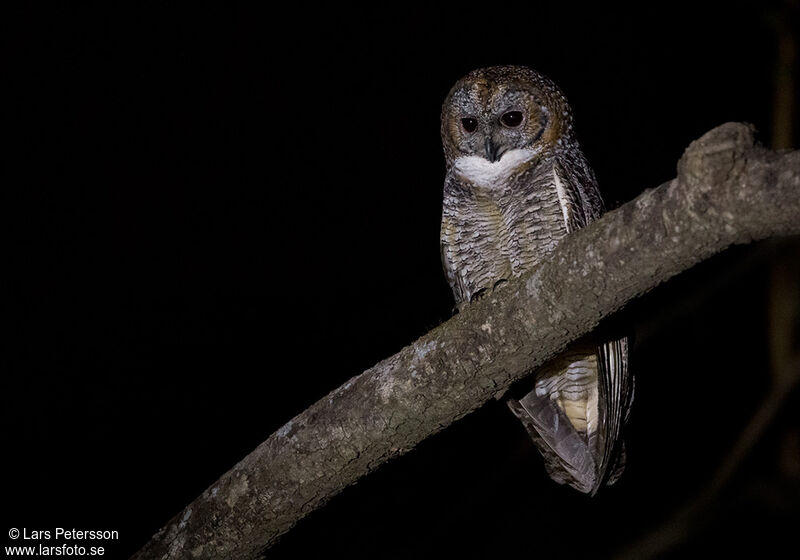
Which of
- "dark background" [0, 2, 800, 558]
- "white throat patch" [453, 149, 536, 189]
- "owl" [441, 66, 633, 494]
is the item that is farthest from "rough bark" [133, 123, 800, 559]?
"dark background" [0, 2, 800, 558]

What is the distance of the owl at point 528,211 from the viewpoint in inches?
86.4

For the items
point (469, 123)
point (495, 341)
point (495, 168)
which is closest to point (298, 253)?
point (469, 123)

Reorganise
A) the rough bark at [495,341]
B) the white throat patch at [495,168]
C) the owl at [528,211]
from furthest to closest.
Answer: the white throat patch at [495,168] → the owl at [528,211] → the rough bark at [495,341]

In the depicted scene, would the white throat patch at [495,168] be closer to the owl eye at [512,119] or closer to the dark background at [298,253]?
the owl eye at [512,119]

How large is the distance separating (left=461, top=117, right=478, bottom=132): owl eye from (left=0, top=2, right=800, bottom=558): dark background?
1.89 m

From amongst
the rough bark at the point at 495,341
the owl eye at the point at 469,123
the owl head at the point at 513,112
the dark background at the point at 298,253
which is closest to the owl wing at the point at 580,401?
the owl head at the point at 513,112

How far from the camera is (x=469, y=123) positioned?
2465mm

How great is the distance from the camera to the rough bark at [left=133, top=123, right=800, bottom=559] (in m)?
1.09

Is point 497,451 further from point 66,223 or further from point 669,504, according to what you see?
point 66,223

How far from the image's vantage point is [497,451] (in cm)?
494

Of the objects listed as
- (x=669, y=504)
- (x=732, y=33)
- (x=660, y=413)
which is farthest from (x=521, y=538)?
(x=732, y=33)

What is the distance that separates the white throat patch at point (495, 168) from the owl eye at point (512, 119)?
97mm

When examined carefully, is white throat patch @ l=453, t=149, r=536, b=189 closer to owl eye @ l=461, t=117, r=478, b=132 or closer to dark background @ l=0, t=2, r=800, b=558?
owl eye @ l=461, t=117, r=478, b=132

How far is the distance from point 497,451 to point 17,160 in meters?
3.57
